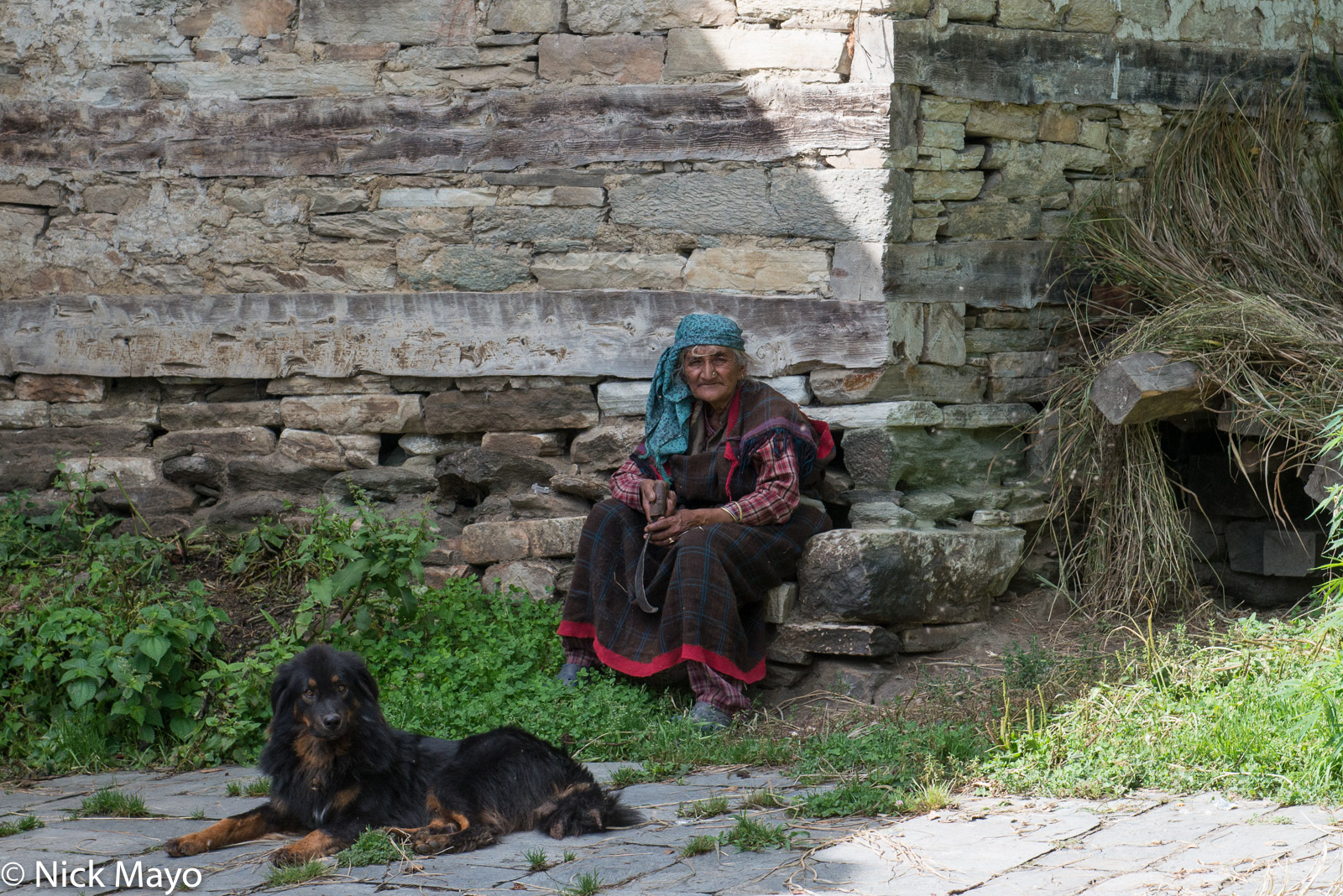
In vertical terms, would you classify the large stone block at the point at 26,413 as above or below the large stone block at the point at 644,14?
below

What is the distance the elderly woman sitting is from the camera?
4465 mm

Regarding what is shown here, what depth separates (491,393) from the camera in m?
5.38

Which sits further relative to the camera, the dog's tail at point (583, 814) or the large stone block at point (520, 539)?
the large stone block at point (520, 539)

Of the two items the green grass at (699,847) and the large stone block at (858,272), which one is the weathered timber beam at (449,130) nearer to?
the large stone block at (858,272)

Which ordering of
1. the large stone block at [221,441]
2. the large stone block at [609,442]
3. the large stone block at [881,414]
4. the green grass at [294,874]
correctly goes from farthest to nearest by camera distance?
the large stone block at [221,441] < the large stone block at [609,442] < the large stone block at [881,414] < the green grass at [294,874]

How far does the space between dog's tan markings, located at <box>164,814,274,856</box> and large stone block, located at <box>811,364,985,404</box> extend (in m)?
2.69

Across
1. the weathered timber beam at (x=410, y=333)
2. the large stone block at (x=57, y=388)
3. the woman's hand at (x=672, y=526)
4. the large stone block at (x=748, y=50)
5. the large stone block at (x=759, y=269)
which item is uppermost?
the large stone block at (x=748, y=50)

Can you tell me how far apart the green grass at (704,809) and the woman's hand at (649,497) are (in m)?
1.47

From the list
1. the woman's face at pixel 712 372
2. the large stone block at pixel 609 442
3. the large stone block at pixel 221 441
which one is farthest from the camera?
the large stone block at pixel 221 441

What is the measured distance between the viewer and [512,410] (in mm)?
5348

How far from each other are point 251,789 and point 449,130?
2.83 meters

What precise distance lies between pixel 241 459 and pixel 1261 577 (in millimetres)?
4461

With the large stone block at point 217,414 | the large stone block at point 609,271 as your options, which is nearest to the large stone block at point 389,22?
the large stone block at point 609,271

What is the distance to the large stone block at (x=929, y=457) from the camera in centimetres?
490
